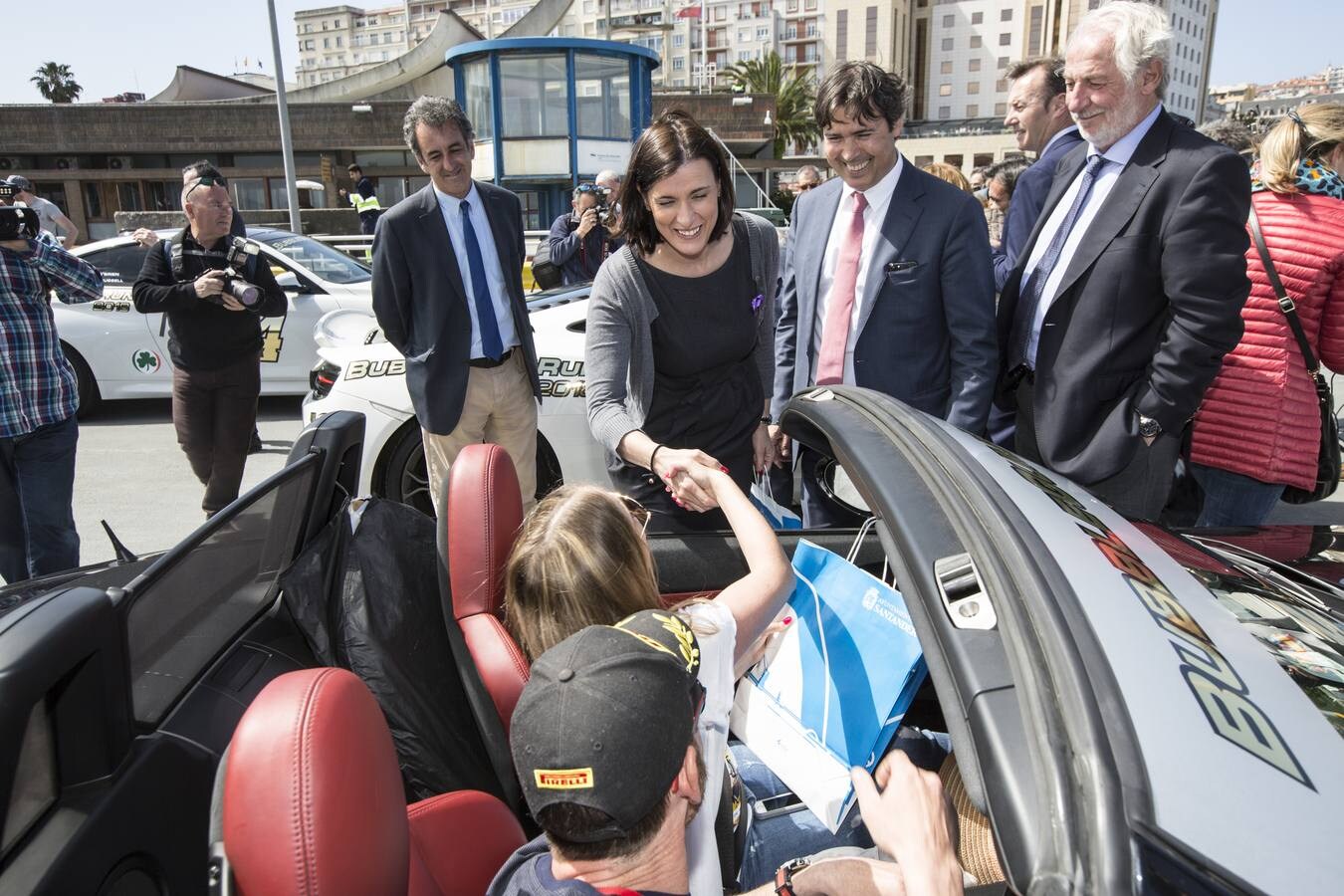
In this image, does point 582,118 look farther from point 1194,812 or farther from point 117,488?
point 1194,812

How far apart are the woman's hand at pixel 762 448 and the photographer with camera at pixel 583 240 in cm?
430

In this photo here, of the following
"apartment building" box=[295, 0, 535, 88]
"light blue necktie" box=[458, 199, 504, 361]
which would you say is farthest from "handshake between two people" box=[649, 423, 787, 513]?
"apartment building" box=[295, 0, 535, 88]

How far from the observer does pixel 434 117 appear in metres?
3.54

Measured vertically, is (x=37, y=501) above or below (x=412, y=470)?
above

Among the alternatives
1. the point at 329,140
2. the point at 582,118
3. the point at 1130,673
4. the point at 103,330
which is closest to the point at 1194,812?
the point at 1130,673

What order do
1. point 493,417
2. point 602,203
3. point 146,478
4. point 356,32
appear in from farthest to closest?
point 356,32 → point 602,203 → point 146,478 → point 493,417

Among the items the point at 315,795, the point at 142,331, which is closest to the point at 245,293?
the point at 142,331

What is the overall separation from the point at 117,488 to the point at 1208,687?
603 centimetres

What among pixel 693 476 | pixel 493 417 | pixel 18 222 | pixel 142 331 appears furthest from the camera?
pixel 142 331

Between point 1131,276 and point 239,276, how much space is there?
3803 mm

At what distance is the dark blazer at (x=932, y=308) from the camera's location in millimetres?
2539

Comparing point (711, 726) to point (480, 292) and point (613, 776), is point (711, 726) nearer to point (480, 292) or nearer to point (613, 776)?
point (613, 776)

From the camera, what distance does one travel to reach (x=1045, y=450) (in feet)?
8.12

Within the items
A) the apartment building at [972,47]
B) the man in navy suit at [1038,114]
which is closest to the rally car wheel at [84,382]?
the man in navy suit at [1038,114]
